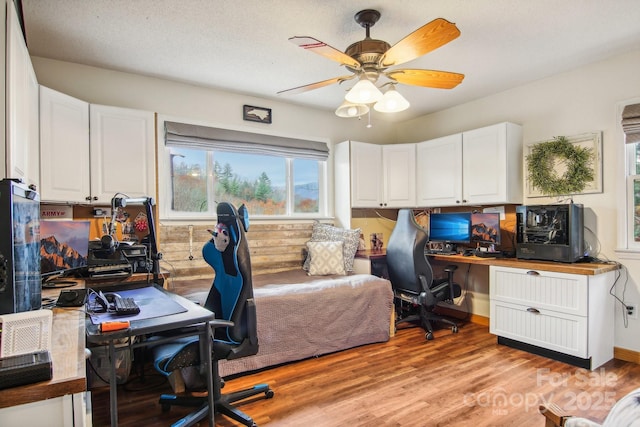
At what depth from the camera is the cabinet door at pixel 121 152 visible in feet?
9.47

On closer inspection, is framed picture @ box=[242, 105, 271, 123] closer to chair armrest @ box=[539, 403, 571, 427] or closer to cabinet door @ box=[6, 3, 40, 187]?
cabinet door @ box=[6, 3, 40, 187]

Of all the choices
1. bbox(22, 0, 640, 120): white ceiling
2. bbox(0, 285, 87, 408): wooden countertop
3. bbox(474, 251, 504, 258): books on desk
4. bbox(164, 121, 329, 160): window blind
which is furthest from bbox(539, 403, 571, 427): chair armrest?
bbox(164, 121, 329, 160): window blind

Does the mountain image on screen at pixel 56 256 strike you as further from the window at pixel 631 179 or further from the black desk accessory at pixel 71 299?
the window at pixel 631 179

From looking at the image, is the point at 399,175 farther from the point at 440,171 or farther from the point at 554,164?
the point at 554,164

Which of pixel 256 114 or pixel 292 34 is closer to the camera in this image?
pixel 292 34

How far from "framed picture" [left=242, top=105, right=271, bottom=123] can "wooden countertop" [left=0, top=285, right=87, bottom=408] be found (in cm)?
292

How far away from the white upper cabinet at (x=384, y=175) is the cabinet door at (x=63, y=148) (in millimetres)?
2712

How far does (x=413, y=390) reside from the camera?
245 cm

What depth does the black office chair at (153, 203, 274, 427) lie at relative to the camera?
1878 mm

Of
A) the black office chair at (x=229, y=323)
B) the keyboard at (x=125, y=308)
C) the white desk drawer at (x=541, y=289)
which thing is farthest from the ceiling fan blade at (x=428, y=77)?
the keyboard at (x=125, y=308)

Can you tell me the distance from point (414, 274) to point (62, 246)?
282cm

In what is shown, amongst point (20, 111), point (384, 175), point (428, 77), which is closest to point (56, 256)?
point (20, 111)

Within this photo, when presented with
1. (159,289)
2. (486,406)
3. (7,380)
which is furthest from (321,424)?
(7,380)

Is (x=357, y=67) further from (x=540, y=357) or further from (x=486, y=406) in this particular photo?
(x=540, y=357)
